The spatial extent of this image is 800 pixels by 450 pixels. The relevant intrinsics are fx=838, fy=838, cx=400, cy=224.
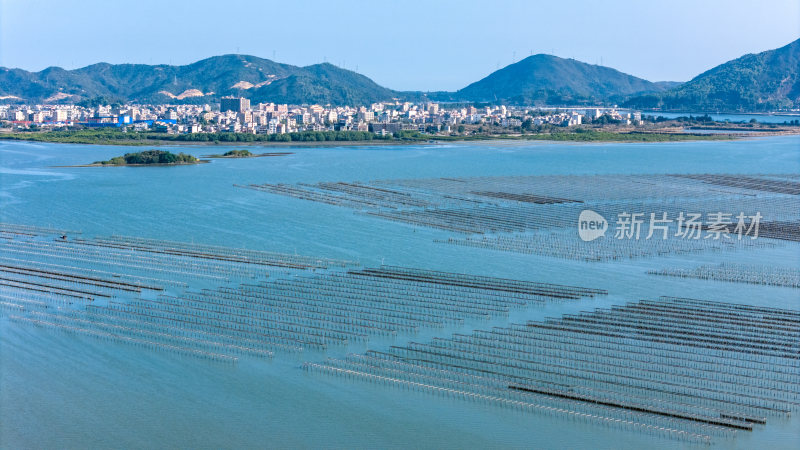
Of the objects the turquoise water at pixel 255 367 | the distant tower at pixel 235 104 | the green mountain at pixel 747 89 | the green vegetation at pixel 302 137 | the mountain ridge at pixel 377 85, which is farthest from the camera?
the mountain ridge at pixel 377 85

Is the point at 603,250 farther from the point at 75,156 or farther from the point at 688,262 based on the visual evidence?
the point at 75,156

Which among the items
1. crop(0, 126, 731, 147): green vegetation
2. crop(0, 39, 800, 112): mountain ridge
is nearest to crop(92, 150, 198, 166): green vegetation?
crop(0, 126, 731, 147): green vegetation

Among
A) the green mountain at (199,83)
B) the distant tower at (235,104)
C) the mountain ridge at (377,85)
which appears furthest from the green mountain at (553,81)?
the distant tower at (235,104)

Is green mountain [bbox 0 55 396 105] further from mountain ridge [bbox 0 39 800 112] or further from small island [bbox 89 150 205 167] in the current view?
small island [bbox 89 150 205 167]

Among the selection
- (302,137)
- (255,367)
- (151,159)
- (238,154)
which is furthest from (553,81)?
(255,367)

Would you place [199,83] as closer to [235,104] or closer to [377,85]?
[377,85]

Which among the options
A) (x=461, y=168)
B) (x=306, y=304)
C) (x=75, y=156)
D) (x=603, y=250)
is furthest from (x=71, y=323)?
(x=75, y=156)

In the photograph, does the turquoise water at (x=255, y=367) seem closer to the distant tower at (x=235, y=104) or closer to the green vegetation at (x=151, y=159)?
the green vegetation at (x=151, y=159)
